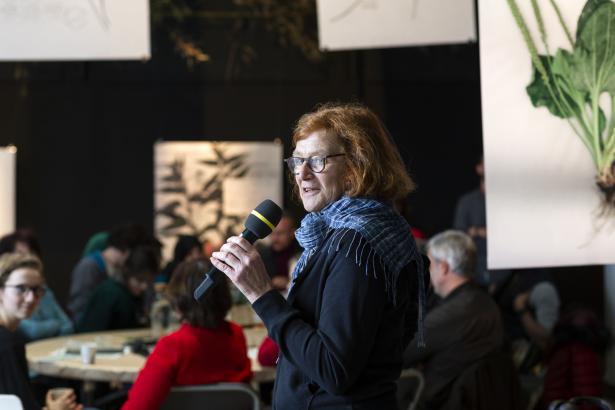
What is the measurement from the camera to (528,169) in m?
3.02

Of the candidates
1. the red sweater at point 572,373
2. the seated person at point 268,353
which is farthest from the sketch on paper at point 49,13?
the red sweater at point 572,373

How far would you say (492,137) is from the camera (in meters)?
3.00

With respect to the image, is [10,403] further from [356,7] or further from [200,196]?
[200,196]

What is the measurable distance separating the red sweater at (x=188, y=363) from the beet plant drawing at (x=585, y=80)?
4.71 feet

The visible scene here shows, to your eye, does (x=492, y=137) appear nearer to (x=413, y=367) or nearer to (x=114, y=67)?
(x=413, y=367)

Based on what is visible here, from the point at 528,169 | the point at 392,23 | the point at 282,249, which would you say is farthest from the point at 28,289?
the point at 282,249

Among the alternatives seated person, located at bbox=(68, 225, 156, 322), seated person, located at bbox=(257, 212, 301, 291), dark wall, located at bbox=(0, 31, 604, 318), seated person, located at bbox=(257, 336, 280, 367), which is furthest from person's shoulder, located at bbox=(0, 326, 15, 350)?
dark wall, located at bbox=(0, 31, 604, 318)

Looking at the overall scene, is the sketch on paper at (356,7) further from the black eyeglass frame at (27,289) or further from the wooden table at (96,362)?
the black eyeglass frame at (27,289)

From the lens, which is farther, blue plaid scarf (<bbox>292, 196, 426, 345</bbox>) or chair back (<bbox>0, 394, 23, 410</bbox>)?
chair back (<bbox>0, 394, 23, 410</bbox>)

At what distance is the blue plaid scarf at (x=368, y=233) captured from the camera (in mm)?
2025

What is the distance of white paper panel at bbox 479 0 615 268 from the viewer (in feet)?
9.86

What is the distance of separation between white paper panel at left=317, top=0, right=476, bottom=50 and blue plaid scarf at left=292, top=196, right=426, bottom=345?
284 centimetres

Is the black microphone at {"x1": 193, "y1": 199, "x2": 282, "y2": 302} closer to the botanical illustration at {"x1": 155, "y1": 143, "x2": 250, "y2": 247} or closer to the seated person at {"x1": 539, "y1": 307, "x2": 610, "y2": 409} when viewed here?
the seated person at {"x1": 539, "y1": 307, "x2": 610, "y2": 409}

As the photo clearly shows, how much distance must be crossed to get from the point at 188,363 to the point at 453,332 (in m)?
1.24
